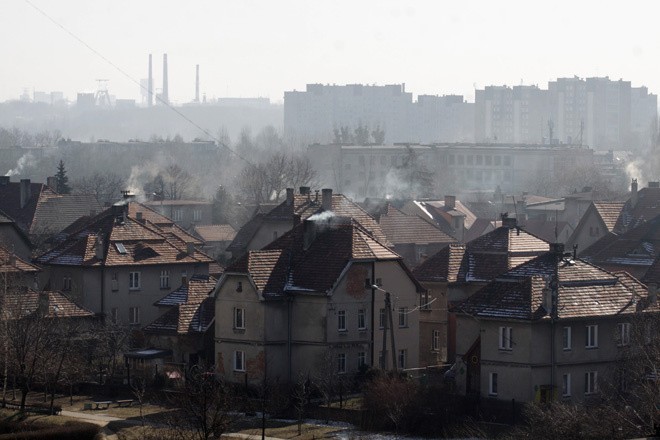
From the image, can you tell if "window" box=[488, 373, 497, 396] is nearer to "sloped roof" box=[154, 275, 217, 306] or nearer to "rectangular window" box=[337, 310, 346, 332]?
"rectangular window" box=[337, 310, 346, 332]

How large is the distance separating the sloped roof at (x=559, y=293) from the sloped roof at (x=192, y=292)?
423 inches

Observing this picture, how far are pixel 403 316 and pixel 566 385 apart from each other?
7.45m

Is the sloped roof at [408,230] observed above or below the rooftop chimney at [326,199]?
below

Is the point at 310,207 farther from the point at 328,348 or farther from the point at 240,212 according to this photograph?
the point at 240,212

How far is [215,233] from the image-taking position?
3701 inches

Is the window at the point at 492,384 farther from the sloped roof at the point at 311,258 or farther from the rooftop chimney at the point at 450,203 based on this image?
the rooftop chimney at the point at 450,203

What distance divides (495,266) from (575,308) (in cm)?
814

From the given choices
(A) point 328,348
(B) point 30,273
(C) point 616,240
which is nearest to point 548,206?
(C) point 616,240

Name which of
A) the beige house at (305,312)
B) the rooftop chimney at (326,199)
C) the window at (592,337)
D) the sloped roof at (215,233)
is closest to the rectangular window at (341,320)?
the beige house at (305,312)

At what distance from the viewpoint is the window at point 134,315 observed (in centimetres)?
6150

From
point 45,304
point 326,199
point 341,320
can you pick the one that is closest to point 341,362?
point 341,320

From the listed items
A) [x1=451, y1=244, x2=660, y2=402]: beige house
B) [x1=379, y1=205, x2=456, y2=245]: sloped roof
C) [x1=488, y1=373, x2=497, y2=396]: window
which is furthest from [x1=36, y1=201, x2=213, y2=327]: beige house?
[x1=488, y1=373, x2=497, y2=396]: window

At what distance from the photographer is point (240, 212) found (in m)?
108

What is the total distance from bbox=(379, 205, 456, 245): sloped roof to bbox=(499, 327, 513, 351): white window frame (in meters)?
26.1
